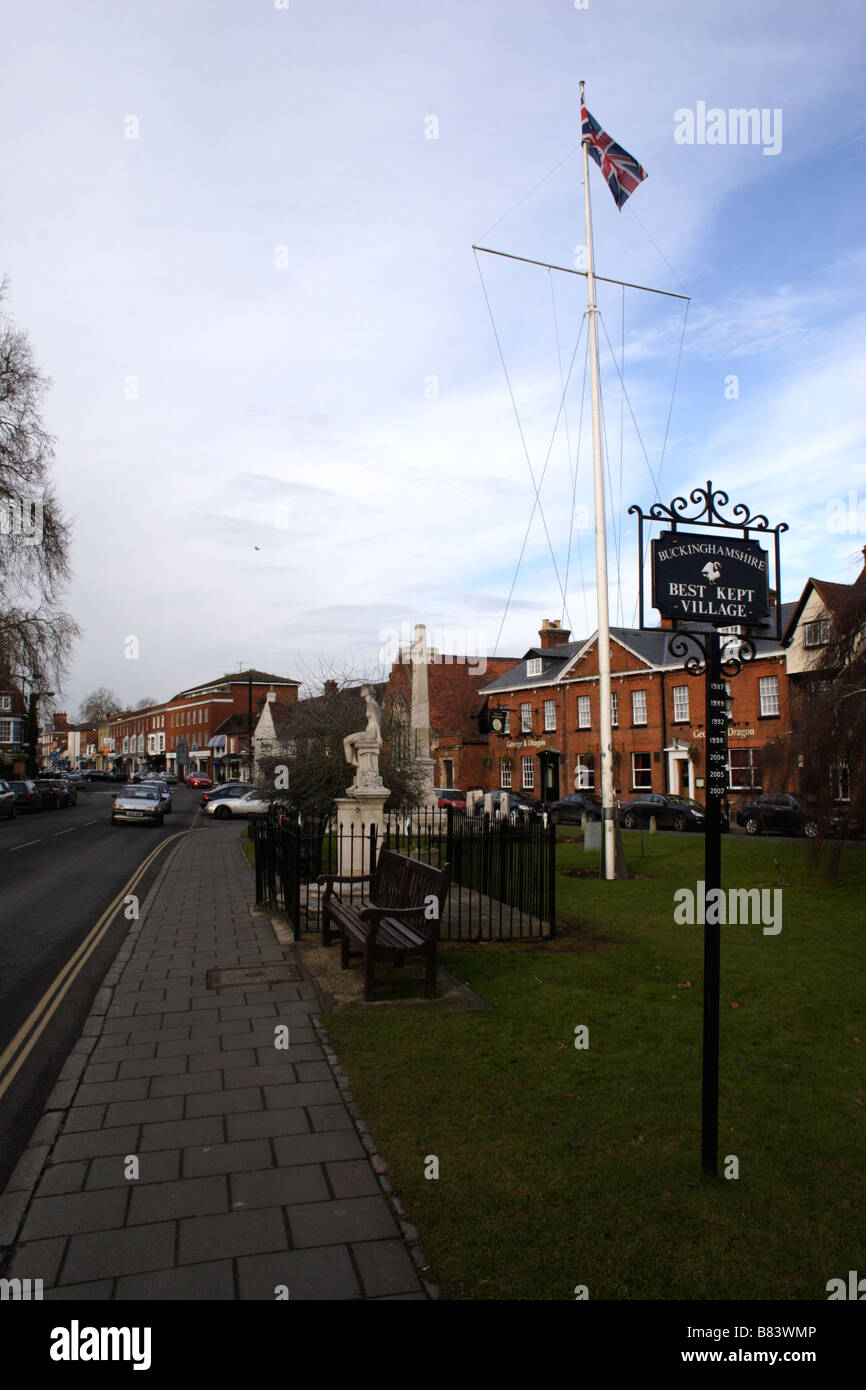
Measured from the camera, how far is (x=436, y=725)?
53.5 m

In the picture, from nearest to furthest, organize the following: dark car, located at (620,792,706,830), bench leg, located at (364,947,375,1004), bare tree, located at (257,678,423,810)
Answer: bench leg, located at (364,947,375,1004), bare tree, located at (257,678,423,810), dark car, located at (620,792,706,830)

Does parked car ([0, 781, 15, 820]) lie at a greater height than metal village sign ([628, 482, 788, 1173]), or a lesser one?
lesser

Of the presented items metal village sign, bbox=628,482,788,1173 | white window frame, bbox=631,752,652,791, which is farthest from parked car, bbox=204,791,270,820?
metal village sign, bbox=628,482,788,1173

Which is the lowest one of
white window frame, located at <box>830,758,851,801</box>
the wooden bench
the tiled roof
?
the wooden bench

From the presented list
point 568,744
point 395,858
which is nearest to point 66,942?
point 395,858

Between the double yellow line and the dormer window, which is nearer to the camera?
the double yellow line

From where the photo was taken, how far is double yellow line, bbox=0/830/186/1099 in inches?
238

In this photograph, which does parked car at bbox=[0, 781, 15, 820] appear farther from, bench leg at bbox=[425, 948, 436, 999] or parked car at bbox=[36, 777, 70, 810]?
bench leg at bbox=[425, 948, 436, 999]

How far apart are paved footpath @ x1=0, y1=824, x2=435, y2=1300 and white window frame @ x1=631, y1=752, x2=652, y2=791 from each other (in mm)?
33841

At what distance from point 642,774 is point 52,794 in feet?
93.3

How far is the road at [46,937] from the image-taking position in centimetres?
565

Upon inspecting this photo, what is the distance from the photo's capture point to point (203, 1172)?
13.8 ft
